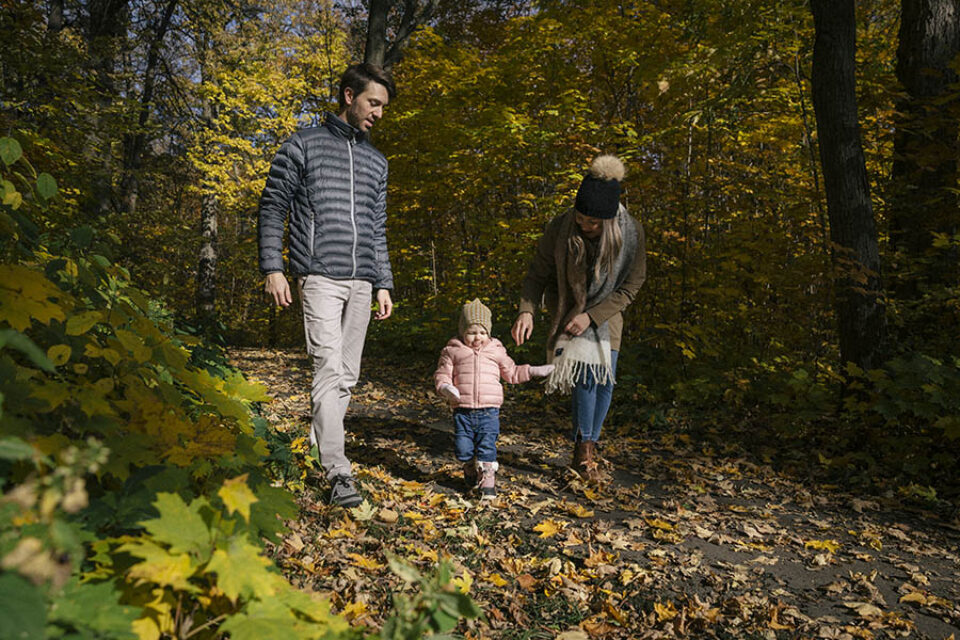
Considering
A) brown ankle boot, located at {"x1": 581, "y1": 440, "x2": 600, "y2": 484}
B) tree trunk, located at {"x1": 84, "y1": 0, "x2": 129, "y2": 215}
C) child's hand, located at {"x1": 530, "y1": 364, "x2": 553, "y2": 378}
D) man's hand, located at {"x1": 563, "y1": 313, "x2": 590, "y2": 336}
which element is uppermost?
tree trunk, located at {"x1": 84, "y1": 0, "x2": 129, "y2": 215}

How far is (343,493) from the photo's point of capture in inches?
131

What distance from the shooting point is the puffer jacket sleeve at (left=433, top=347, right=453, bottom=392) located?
13.2ft

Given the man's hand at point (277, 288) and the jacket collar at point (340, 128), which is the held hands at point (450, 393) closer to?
the man's hand at point (277, 288)

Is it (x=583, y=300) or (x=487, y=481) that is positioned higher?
(x=583, y=300)

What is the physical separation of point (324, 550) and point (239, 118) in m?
14.0

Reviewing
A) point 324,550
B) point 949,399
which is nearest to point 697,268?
point 949,399

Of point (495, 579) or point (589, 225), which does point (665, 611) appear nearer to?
point (495, 579)

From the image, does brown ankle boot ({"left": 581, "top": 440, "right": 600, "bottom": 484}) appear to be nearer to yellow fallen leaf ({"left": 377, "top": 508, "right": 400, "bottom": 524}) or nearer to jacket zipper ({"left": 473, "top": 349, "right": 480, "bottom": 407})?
jacket zipper ({"left": 473, "top": 349, "right": 480, "bottom": 407})

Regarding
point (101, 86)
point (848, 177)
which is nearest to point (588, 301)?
point (848, 177)

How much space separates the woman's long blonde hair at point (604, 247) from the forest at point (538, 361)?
1.60 meters

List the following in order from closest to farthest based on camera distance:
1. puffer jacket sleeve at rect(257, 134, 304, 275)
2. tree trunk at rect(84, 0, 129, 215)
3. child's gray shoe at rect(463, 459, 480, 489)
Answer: puffer jacket sleeve at rect(257, 134, 304, 275), child's gray shoe at rect(463, 459, 480, 489), tree trunk at rect(84, 0, 129, 215)

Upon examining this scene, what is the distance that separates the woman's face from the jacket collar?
4.96 ft

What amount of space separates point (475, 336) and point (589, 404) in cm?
94

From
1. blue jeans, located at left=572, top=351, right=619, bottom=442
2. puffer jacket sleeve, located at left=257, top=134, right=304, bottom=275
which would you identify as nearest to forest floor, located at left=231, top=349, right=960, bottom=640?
blue jeans, located at left=572, top=351, right=619, bottom=442
